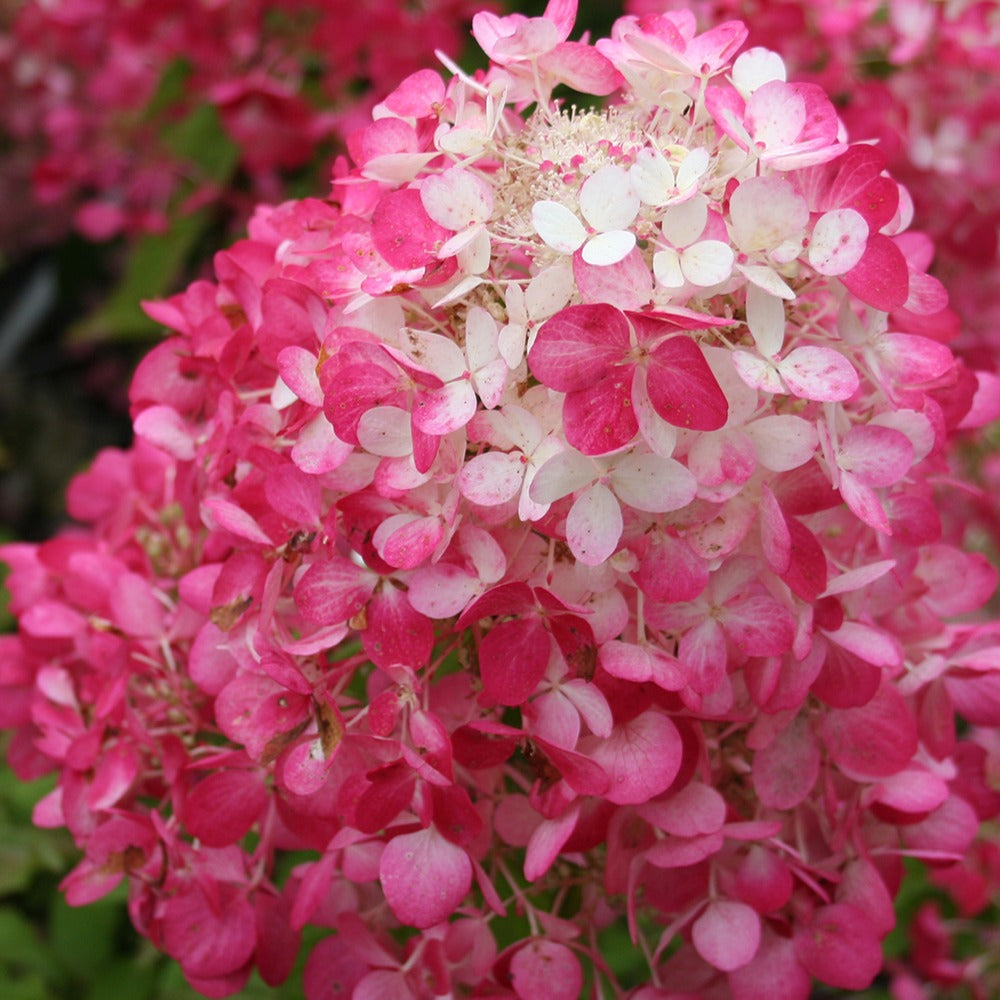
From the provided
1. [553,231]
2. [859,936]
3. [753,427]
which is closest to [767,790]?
[859,936]

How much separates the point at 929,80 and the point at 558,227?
89cm

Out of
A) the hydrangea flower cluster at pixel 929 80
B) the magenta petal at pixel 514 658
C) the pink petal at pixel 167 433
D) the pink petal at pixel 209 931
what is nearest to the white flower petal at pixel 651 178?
the magenta petal at pixel 514 658

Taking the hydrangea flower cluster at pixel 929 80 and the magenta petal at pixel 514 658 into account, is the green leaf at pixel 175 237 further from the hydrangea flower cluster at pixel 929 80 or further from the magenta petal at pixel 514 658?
the magenta petal at pixel 514 658

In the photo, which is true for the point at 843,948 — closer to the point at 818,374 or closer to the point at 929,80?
the point at 818,374

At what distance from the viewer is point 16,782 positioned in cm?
107

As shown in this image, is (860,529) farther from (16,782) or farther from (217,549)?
(16,782)

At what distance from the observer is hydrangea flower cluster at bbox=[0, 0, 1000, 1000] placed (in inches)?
20.7

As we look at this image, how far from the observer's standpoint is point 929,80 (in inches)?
47.0

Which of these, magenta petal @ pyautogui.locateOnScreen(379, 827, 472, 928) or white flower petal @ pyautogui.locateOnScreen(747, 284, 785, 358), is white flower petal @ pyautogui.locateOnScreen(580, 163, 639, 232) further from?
magenta petal @ pyautogui.locateOnScreen(379, 827, 472, 928)

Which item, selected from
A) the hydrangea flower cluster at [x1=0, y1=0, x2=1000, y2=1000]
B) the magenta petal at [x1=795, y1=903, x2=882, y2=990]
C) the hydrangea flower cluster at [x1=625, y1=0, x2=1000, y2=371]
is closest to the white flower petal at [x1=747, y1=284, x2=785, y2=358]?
the hydrangea flower cluster at [x1=0, y1=0, x2=1000, y2=1000]

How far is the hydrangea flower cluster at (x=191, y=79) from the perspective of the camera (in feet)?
4.30

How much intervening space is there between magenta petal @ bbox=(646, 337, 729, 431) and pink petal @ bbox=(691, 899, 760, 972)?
0.94 ft

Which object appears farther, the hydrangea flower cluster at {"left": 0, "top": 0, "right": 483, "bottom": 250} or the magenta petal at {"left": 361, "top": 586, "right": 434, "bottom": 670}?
the hydrangea flower cluster at {"left": 0, "top": 0, "right": 483, "bottom": 250}

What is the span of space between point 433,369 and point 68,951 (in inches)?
30.6
